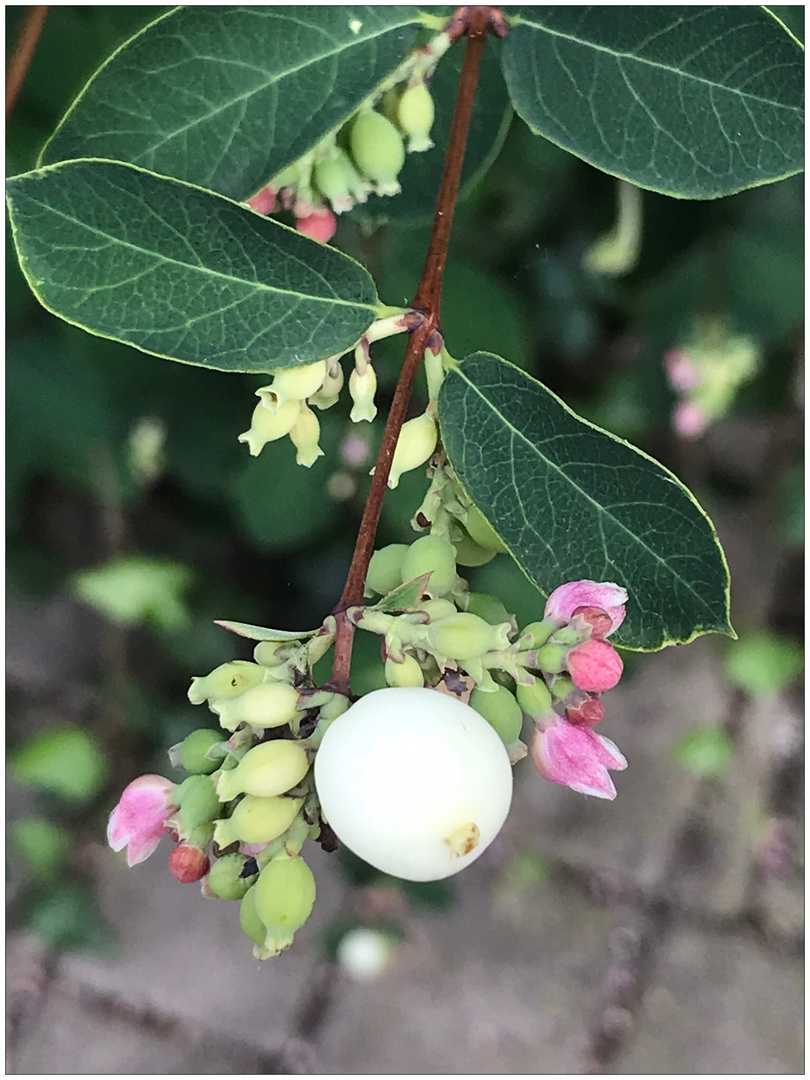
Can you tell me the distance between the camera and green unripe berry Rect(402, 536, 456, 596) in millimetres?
519

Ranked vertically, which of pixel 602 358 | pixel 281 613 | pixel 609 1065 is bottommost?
pixel 609 1065

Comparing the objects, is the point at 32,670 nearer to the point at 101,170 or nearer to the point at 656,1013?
the point at 656,1013

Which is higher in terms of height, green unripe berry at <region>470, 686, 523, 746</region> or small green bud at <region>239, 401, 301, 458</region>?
small green bud at <region>239, 401, 301, 458</region>

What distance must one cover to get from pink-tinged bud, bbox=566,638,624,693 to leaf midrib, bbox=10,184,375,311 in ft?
0.72

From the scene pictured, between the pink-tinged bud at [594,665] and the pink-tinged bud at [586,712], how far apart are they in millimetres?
16

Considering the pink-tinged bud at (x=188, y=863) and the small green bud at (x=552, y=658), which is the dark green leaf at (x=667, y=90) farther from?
the pink-tinged bud at (x=188, y=863)

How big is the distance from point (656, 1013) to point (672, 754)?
1.39 ft

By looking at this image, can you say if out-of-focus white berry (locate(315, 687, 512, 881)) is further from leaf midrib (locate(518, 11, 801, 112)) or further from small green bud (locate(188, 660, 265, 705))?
leaf midrib (locate(518, 11, 801, 112))

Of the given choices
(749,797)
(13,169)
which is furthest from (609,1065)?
(13,169)

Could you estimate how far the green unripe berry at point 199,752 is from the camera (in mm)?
524

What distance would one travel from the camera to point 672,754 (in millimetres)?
1723

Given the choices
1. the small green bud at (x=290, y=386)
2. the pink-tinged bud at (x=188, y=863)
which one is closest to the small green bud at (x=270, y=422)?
the small green bud at (x=290, y=386)

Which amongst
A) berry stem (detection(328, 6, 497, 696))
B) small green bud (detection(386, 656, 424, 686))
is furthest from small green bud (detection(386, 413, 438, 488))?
small green bud (detection(386, 656, 424, 686))

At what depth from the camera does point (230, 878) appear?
51 cm
